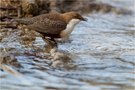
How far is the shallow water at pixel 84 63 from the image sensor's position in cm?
648

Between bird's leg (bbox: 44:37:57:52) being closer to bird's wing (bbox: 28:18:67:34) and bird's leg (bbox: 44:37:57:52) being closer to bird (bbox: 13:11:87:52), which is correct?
bird (bbox: 13:11:87:52)

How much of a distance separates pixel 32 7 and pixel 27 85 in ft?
18.0

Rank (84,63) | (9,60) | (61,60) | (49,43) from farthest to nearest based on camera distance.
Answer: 1. (49,43)
2. (84,63)
3. (61,60)
4. (9,60)

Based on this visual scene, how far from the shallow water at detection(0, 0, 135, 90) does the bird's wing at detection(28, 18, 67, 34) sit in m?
0.29

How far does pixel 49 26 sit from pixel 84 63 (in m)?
1.71

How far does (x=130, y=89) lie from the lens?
6.30m

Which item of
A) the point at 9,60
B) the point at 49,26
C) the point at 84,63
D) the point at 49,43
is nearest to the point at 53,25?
the point at 49,26

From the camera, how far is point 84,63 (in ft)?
25.4

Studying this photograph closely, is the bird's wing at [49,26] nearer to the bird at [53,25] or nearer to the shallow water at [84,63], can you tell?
the bird at [53,25]

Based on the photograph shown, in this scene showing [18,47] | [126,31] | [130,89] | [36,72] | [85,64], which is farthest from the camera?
[126,31]

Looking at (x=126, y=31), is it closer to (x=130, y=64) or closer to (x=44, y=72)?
(x=130, y=64)

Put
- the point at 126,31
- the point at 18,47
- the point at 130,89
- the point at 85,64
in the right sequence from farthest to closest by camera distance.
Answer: the point at 126,31
the point at 18,47
the point at 85,64
the point at 130,89

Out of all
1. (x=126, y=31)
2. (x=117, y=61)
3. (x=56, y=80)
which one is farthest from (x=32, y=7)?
(x=56, y=80)

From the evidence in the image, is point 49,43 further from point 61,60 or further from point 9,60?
point 9,60
